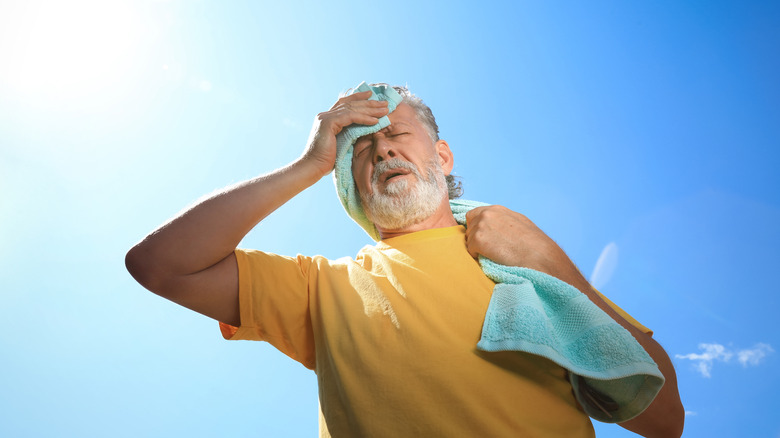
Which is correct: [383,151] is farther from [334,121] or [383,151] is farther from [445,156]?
[445,156]

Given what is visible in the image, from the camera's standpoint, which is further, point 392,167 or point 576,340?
point 392,167

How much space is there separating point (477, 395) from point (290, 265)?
2.71ft

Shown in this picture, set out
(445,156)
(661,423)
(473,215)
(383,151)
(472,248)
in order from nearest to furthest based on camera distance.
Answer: (661,423) < (472,248) < (473,215) < (383,151) < (445,156)

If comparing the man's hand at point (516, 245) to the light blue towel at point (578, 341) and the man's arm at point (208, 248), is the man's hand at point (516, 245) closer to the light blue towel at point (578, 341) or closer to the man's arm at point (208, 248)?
the light blue towel at point (578, 341)

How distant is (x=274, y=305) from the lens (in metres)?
1.63

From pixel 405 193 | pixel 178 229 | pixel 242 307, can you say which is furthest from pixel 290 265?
pixel 405 193

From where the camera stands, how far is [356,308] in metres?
1.59

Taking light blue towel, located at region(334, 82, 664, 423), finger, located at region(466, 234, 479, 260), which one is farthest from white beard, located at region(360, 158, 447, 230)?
light blue towel, located at region(334, 82, 664, 423)

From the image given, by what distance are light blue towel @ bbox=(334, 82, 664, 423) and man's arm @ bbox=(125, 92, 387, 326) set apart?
839mm

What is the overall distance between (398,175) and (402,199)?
0.12 m

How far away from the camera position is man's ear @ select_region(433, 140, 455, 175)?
93.8 inches

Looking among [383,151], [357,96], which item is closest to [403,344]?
[383,151]

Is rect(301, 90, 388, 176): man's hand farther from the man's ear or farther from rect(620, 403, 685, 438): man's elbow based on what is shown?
rect(620, 403, 685, 438): man's elbow

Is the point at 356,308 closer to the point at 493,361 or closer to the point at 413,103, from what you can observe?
the point at 493,361
